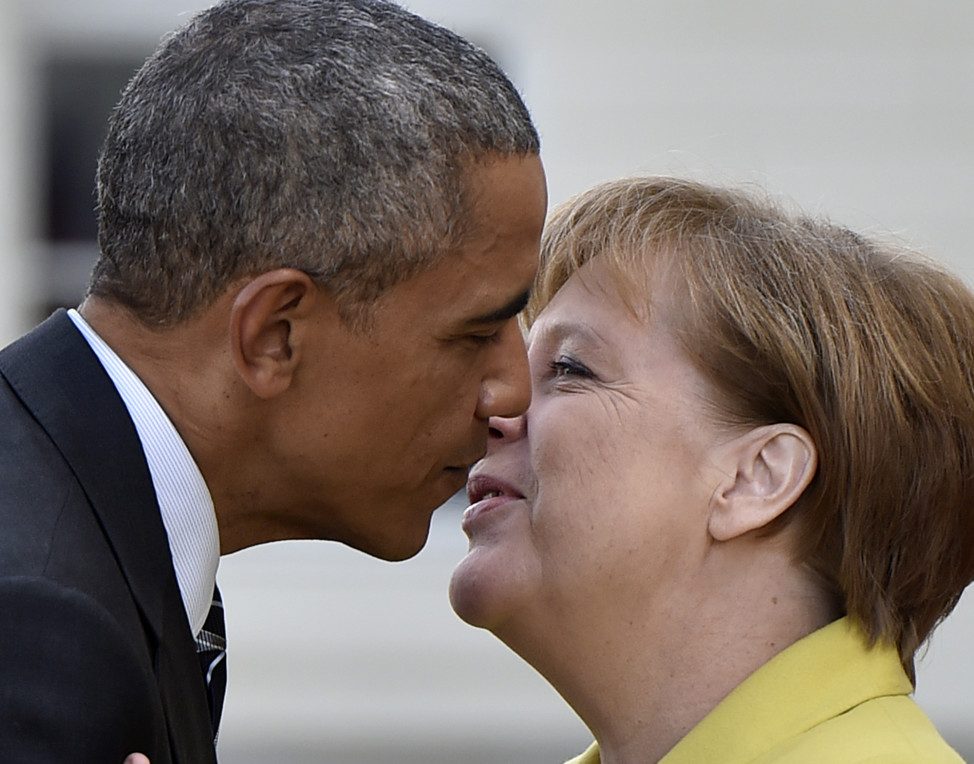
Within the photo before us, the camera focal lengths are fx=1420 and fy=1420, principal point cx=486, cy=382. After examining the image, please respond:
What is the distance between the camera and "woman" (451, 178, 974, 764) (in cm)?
235

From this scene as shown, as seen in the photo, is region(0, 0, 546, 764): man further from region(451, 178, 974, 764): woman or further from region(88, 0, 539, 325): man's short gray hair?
region(451, 178, 974, 764): woman

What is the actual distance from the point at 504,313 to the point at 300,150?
449 millimetres

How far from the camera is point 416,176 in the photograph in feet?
6.95

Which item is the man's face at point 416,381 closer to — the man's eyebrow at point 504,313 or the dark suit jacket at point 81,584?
the man's eyebrow at point 504,313

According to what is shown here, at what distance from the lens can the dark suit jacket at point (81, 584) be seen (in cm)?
165

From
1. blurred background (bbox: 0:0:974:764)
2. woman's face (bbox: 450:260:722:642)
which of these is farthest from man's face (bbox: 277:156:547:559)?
blurred background (bbox: 0:0:974:764)

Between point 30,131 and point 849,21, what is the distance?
374cm

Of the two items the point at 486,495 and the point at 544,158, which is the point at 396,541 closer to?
the point at 486,495

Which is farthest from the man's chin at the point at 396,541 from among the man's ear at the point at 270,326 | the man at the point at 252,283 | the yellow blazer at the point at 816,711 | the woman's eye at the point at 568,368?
the yellow blazer at the point at 816,711

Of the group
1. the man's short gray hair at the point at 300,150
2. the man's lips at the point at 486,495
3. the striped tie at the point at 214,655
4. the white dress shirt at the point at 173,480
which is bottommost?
the striped tie at the point at 214,655

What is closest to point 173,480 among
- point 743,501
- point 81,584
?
point 81,584

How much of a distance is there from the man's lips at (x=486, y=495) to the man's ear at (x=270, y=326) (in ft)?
1.85

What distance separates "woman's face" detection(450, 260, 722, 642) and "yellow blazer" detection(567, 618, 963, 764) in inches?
8.7

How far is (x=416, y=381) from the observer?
231cm
